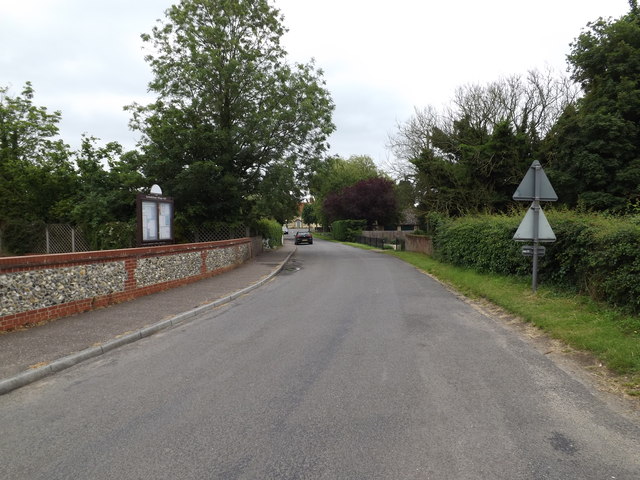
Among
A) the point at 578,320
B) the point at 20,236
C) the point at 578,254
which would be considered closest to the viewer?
the point at 578,320

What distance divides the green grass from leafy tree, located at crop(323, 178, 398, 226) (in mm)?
45767

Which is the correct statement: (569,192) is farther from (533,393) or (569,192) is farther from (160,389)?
(160,389)

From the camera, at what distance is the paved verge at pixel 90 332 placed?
5.04 meters

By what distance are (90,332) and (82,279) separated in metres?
1.92

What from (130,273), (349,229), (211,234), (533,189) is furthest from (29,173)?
(349,229)

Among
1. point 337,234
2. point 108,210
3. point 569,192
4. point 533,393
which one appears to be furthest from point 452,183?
point 337,234

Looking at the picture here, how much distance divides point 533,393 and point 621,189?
1877 centimetres

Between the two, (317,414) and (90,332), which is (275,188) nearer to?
(90,332)

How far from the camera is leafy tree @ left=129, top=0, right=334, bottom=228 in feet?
68.0

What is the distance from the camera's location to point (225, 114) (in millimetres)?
23438

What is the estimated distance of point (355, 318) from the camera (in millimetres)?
8039

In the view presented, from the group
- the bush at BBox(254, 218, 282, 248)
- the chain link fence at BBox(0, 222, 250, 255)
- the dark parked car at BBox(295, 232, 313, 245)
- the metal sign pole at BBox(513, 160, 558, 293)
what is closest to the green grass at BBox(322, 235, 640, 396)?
the metal sign pole at BBox(513, 160, 558, 293)

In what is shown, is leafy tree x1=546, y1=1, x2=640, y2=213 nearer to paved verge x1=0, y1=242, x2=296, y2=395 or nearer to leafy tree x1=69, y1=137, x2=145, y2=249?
paved verge x1=0, y1=242, x2=296, y2=395

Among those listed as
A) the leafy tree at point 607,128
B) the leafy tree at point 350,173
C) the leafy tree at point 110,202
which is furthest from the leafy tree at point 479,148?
the leafy tree at point 350,173
